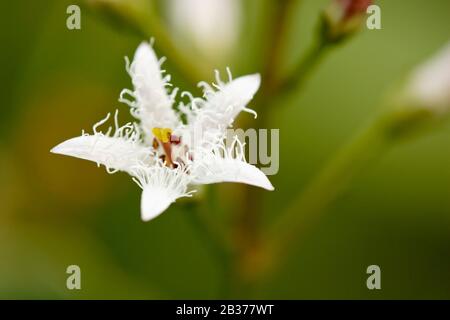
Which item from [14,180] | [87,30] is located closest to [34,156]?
[14,180]

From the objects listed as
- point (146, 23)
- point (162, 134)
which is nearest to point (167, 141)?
point (162, 134)

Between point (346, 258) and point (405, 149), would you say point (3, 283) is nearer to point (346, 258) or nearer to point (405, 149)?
point (346, 258)

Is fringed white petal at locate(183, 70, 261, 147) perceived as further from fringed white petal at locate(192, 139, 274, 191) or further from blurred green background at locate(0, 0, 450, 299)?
blurred green background at locate(0, 0, 450, 299)

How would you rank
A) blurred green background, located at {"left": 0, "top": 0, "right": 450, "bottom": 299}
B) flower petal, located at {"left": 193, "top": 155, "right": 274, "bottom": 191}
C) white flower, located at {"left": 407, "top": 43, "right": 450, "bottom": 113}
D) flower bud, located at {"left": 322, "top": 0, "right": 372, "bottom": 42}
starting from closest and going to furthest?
flower petal, located at {"left": 193, "top": 155, "right": 274, "bottom": 191} → flower bud, located at {"left": 322, "top": 0, "right": 372, "bottom": 42} → white flower, located at {"left": 407, "top": 43, "right": 450, "bottom": 113} → blurred green background, located at {"left": 0, "top": 0, "right": 450, "bottom": 299}

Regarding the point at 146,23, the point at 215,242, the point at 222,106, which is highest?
the point at 146,23

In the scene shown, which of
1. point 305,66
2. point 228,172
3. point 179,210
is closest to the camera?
point 228,172

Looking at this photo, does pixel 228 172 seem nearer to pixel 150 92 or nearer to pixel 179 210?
pixel 150 92

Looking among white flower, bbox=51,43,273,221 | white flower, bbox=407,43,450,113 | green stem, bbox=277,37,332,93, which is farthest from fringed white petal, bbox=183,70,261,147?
white flower, bbox=407,43,450,113
